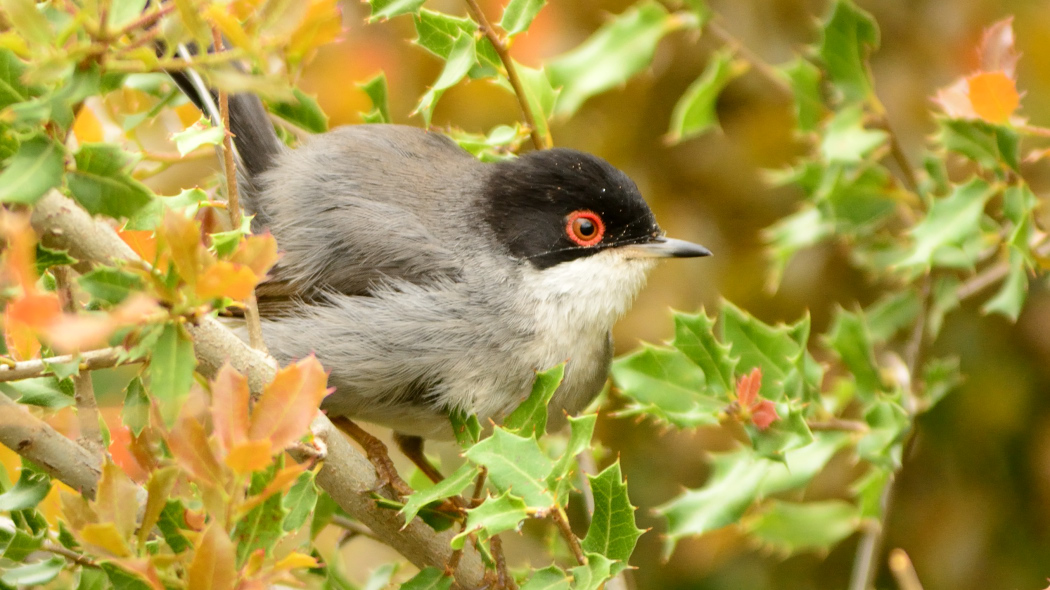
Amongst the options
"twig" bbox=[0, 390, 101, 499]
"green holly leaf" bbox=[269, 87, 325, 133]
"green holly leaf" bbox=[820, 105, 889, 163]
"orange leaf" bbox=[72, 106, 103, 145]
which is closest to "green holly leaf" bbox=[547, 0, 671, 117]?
"green holly leaf" bbox=[820, 105, 889, 163]

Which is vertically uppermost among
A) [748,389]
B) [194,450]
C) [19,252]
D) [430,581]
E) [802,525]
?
[19,252]

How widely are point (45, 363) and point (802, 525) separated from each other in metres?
2.43

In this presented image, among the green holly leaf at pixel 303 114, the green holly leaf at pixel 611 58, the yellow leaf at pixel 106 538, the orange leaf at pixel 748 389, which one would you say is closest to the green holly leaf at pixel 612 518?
the orange leaf at pixel 748 389

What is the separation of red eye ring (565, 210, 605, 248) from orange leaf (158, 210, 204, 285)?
6.11 ft

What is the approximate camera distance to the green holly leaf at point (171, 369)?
140 centimetres

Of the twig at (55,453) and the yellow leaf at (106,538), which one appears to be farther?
the twig at (55,453)

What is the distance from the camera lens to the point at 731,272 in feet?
13.3

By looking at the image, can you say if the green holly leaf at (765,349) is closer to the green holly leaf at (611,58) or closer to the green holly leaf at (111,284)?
the green holly leaf at (611,58)

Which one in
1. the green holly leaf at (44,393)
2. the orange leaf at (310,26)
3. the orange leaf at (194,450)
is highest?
the orange leaf at (310,26)

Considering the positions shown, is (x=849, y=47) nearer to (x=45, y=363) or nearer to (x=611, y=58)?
(x=611, y=58)

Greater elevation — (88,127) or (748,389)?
(88,127)

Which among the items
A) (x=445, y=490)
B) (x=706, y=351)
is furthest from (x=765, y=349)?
(x=445, y=490)

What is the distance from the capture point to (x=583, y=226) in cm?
315

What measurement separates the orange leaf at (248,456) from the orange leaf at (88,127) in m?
1.47
